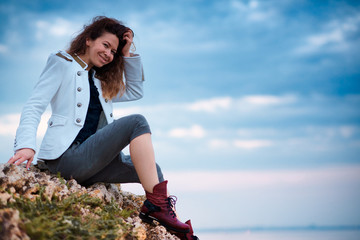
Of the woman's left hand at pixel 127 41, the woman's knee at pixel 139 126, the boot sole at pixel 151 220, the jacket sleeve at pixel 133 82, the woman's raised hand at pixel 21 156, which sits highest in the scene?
the woman's left hand at pixel 127 41

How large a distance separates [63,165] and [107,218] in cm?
100

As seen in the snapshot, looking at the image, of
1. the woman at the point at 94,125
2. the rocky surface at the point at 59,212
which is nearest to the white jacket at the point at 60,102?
the woman at the point at 94,125

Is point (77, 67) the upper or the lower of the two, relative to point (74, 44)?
lower

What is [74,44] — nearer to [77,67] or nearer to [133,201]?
[77,67]

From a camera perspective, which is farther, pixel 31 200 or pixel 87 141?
pixel 87 141

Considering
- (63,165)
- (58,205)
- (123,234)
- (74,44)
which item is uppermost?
(74,44)

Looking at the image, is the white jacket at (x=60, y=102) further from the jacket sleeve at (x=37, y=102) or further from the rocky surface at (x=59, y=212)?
the rocky surface at (x=59, y=212)

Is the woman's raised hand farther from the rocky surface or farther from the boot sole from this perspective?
the boot sole

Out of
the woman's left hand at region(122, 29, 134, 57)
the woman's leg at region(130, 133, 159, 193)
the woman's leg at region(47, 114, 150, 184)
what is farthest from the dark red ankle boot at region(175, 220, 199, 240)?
the woman's left hand at region(122, 29, 134, 57)

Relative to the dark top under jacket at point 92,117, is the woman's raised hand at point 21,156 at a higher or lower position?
lower

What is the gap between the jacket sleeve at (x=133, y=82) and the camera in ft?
17.2

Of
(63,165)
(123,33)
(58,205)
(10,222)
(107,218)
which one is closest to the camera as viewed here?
(10,222)

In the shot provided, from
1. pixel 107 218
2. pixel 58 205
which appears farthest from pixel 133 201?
pixel 58 205

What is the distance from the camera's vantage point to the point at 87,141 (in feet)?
13.3
